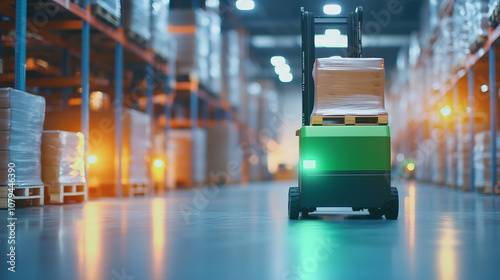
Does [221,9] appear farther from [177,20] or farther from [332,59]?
[332,59]

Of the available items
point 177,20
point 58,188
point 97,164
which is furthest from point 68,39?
point 177,20

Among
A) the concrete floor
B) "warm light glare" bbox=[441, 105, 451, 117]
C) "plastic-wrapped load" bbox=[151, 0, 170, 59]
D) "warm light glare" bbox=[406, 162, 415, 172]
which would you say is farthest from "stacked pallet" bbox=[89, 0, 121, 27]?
"warm light glare" bbox=[406, 162, 415, 172]

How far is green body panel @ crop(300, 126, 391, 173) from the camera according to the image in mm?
5699

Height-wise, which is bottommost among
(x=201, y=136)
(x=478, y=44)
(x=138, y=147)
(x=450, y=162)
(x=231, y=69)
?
(x=450, y=162)

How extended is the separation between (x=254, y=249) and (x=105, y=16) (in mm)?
7132

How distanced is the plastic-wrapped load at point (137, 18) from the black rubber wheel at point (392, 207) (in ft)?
21.8

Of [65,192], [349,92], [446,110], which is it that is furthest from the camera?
[446,110]

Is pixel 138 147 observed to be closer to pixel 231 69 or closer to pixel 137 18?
pixel 137 18

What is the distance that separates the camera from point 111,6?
10164 mm

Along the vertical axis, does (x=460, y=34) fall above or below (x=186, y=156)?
above

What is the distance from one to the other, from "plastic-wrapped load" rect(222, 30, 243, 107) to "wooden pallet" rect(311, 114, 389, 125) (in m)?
14.9

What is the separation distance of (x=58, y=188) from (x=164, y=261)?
225 inches

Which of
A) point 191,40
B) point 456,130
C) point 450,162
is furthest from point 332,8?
point 450,162

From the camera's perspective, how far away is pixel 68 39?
10578mm
